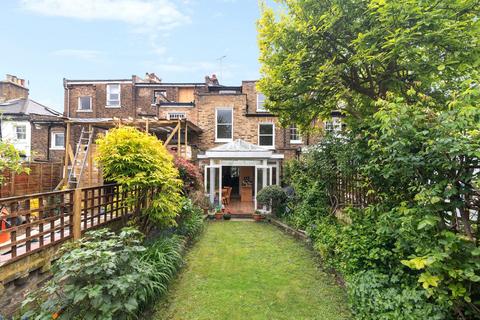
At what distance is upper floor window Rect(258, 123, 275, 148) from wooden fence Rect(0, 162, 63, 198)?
37.6 feet

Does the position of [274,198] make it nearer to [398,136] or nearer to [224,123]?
[224,123]

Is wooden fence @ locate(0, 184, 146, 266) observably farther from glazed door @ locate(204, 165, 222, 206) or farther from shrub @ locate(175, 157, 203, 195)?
glazed door @ locate(204, 165, 222, 206)

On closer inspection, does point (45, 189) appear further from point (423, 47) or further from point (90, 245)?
point (423, 47)

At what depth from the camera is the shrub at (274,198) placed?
11016 millimetres

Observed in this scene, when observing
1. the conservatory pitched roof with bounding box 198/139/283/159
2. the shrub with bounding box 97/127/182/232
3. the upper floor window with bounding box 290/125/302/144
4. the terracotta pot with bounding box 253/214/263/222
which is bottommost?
the terracotta pot with bounding box 253/214/263/222

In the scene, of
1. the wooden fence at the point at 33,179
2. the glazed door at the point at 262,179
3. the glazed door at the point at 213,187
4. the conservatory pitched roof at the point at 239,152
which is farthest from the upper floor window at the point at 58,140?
the glazed door at the point at 262,179

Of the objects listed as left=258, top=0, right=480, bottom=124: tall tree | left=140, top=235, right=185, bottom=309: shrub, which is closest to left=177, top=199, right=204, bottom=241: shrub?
left=140, top=235, right=185, bottom=309: shrub

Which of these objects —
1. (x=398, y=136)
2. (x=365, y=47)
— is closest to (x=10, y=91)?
(x=365, y=47)

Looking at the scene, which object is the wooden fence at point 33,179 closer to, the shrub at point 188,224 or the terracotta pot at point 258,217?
the shrub at point 188,224

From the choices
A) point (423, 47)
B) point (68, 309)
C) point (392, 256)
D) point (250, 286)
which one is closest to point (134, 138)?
point (68, 309)

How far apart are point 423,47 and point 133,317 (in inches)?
251

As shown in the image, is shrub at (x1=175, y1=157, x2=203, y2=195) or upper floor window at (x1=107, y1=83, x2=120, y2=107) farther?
upper floor window at (x1=107, y1=83, x2=120, y2=107)

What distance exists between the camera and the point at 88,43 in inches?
542

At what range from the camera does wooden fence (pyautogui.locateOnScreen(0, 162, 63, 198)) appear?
10008 millimetres
